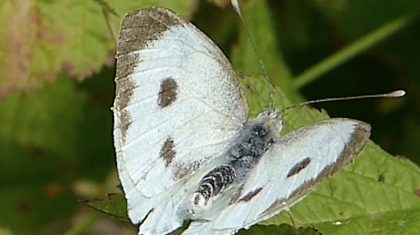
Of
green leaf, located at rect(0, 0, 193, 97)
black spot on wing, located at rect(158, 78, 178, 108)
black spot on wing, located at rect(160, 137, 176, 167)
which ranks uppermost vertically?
green leaf, located at rect(0, 0, 193, 97)

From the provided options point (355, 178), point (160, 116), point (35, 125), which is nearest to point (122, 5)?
point (160, 116)

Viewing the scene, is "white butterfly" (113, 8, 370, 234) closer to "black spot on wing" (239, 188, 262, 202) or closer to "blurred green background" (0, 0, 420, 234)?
"black spot on wing" (239, 188, 262, 202)

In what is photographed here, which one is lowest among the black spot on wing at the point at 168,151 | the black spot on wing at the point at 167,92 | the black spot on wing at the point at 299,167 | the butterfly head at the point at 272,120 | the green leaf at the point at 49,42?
the black spot on wing at the point at 168,151

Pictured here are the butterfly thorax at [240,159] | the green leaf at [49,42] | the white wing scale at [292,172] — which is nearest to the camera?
the white wing scale at [292,172]

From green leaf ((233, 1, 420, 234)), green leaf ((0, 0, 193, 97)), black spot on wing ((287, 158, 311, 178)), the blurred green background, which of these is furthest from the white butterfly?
the blurred green background

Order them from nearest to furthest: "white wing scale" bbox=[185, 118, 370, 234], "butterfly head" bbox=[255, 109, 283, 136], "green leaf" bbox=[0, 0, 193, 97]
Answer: "white wing scale" bbox=[185, 118, 370, 234] → "butterfly head" bbox=[255, 109, 283, 136] → "green leaf" bbox=[0, 0, 193, 97]

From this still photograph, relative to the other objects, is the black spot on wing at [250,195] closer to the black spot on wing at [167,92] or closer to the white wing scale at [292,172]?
the white wing scale at [292,172]

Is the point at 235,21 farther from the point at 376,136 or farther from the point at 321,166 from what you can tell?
the point at 321,166

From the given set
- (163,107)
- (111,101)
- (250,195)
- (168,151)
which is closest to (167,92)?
(163,107)

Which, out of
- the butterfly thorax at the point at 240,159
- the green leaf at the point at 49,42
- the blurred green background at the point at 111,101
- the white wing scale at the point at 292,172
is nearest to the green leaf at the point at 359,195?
the butterfly thorax at the point at 240,159
